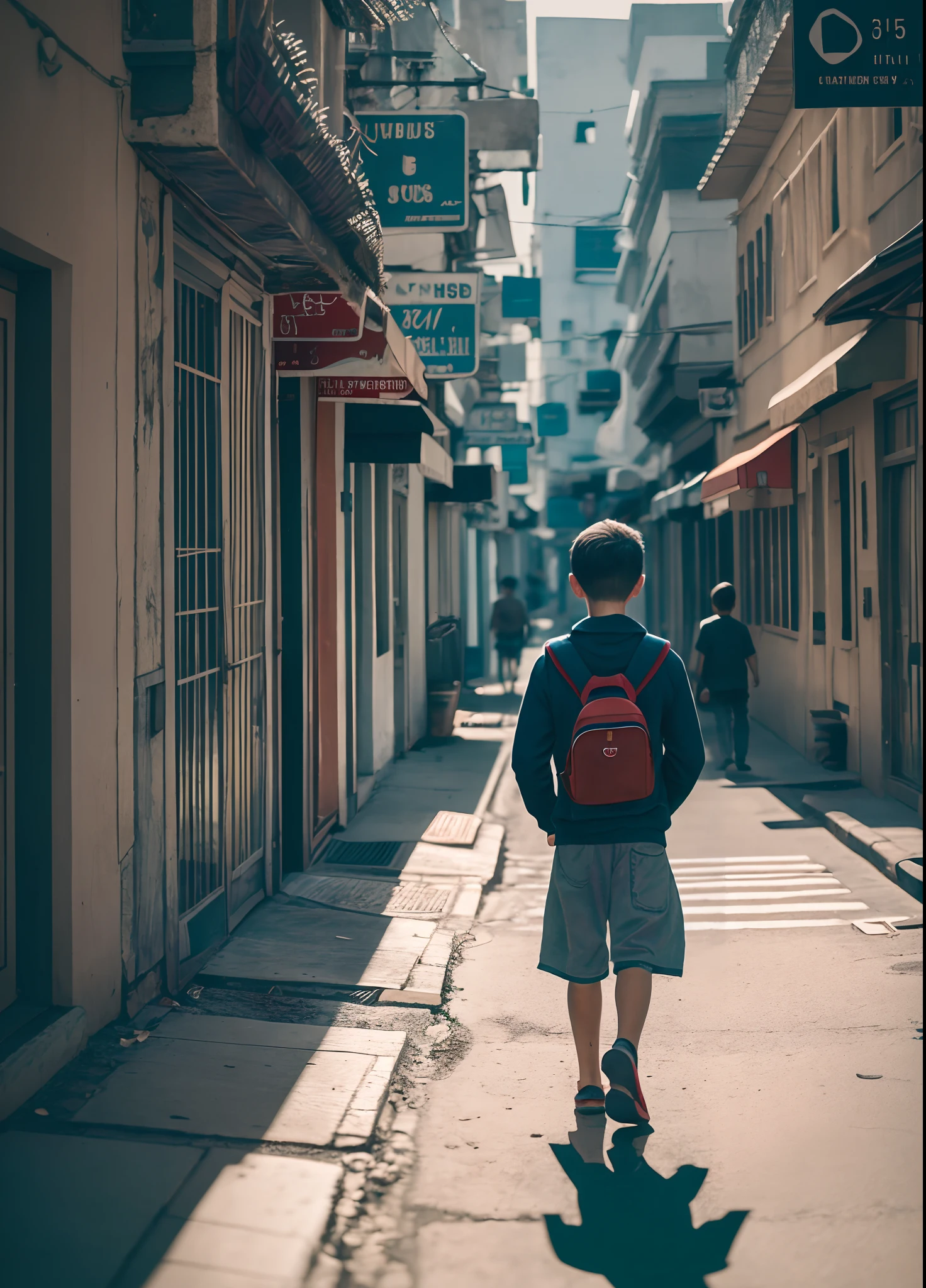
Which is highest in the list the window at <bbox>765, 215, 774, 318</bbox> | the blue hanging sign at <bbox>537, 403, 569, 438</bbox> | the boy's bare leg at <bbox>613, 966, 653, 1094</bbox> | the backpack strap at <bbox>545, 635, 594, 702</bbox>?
the blue hanging sign at <bbox>537, 403, 569, 438</bbox>

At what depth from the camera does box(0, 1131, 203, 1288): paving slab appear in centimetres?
322

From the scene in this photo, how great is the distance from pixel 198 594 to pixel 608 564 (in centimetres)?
248

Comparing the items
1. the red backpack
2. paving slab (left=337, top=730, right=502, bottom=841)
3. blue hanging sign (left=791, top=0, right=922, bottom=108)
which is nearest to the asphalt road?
the red backpack

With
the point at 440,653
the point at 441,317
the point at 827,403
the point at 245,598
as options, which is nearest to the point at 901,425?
the point at 827,403

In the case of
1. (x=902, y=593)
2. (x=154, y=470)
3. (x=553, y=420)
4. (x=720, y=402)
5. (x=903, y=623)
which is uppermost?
(x=553, y=420)

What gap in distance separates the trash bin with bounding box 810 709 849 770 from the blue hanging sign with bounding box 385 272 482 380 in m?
4.75

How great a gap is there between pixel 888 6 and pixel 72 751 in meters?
6.30

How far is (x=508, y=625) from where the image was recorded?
2375cm

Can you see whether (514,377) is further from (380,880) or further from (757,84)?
(380,880)

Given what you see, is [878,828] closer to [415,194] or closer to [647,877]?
[647,877]

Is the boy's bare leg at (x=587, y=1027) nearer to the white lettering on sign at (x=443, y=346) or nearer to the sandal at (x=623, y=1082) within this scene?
the sandal at (x=623, y=1082)

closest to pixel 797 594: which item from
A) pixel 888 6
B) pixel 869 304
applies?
pixel 869 304

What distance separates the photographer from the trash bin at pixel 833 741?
12211mm

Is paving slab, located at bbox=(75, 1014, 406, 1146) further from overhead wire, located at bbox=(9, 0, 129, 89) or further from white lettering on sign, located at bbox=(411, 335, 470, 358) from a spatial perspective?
white lettering on sign, located at bbox=(411, 335, 470, 358)
